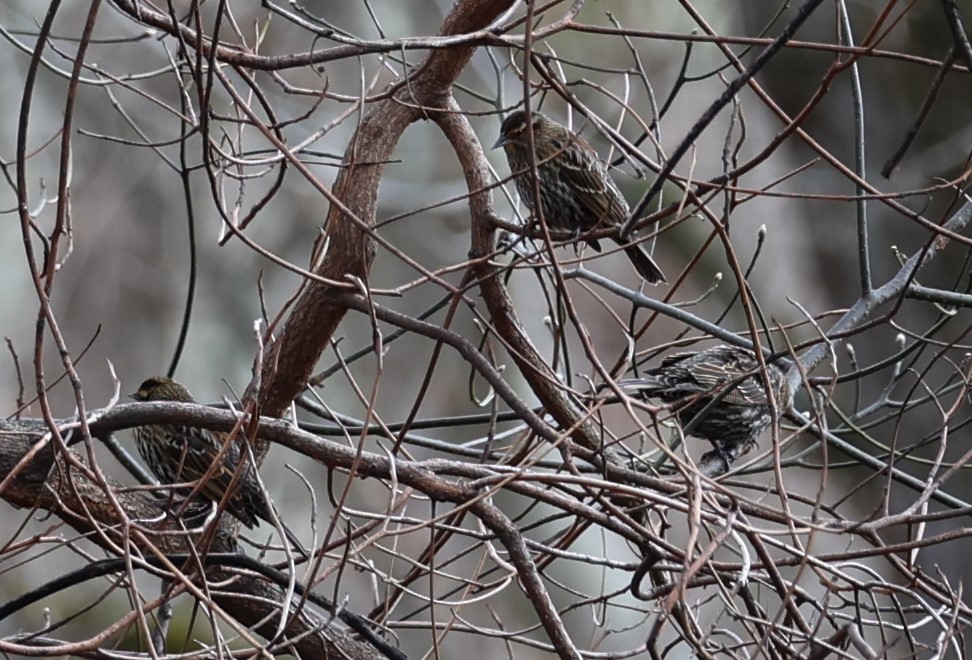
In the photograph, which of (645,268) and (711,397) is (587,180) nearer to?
(645,268)

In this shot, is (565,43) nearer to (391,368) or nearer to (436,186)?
(436,186)

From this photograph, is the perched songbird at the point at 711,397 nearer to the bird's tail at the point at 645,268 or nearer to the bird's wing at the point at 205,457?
the bird's tail at the point at 645,268

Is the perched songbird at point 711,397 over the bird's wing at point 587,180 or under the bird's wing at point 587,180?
under

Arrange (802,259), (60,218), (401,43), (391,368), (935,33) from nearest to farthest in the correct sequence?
(60,218) < (401,43) < (935,33) < (802,259) < (391,368)

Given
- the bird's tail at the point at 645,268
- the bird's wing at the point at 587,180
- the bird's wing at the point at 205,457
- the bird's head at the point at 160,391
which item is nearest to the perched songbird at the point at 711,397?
the bird's tail at the point at 645,268

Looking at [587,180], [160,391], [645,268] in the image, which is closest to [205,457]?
[160,391]

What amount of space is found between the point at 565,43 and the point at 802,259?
12.9 ft

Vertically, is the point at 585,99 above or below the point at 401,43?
above

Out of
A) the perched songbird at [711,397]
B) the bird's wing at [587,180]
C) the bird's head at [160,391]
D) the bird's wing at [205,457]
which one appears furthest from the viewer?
the bird's wing at [587,180]

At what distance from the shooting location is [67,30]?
411 inches

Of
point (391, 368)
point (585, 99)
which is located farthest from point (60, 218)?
point (391, 368)

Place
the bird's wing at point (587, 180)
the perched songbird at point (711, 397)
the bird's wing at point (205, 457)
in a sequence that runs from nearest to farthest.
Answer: the bird's wing at point (205, 457) < the perched songbird at point (711, 397) < the bird's wing at point (587, 180)

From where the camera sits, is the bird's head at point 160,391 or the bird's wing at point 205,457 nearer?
the bird's wing at point 205,457

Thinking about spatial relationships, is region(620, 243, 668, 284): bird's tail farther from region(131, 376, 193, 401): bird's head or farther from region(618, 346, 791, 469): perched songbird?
region(131, 376, 193, 401): bird's head
